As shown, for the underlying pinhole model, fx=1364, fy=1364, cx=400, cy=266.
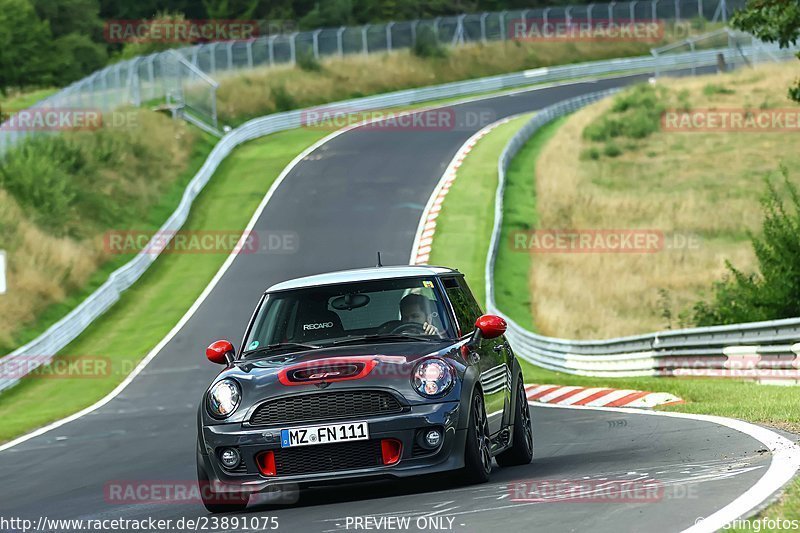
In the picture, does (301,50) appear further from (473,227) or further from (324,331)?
(324,331)

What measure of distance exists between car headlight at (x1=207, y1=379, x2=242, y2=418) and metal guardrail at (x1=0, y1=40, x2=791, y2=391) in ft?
51.2

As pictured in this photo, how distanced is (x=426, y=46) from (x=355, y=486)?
6190 centimetres

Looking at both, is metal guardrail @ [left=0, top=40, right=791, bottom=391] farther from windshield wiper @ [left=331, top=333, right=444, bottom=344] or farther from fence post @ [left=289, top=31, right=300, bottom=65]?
windshield wiper @ [left=331, top=333, right=444, bottom=344]

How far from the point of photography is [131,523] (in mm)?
8977

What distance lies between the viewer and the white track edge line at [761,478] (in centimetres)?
652

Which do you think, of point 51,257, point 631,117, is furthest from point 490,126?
point 51,257

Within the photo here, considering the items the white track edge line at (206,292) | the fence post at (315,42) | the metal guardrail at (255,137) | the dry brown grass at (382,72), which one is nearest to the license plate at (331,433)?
the white track edge line at (206,292)

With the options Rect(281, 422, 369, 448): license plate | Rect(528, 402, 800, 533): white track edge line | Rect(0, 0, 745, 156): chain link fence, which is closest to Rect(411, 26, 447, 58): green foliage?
Rect(0, 0, 745, 156): chain link fence

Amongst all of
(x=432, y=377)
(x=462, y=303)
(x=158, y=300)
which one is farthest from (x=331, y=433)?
(x=158, y=300)

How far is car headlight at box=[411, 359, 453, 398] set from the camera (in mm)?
8930

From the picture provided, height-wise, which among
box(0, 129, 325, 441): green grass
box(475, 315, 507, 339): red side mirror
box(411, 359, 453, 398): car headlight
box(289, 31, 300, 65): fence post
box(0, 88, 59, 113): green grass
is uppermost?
box(289, 31, 300, 65): fence post

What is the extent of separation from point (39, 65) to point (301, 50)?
21.4m

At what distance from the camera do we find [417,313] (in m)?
9.92

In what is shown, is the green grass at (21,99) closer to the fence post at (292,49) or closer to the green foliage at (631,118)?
the fence post at (292,49)
